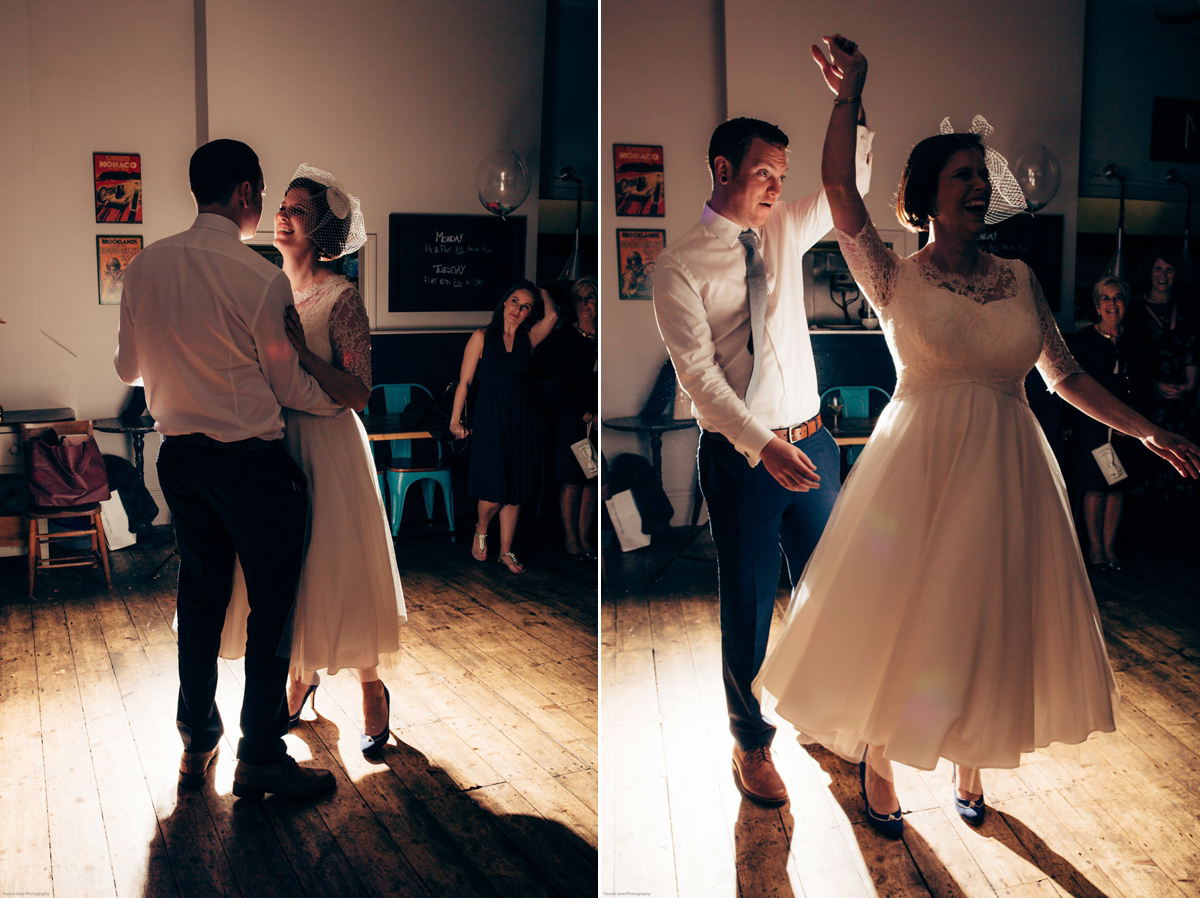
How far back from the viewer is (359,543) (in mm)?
1928

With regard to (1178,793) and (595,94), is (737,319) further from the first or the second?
(1178,793)

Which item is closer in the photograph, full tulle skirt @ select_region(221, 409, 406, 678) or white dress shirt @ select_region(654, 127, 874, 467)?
white dress shirt @ select_region(654, 127, 874, 467)

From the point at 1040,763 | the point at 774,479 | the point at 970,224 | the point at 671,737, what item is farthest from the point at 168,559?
the point at 1040,763

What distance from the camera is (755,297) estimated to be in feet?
Result: 5.26

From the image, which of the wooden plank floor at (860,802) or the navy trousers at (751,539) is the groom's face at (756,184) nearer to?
the navy trousers at (751,539)

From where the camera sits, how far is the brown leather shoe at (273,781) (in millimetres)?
1862

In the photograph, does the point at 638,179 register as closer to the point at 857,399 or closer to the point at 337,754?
the point at 857,399

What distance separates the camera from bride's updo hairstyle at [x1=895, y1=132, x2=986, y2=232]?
1.52 meters

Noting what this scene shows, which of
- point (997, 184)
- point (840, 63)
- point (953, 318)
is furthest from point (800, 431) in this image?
point (840, 63)

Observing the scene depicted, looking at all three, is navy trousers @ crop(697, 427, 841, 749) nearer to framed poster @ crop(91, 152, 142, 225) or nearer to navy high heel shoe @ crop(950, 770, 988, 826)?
navy high heel shoe @ crop(950, 770, 988, 826)

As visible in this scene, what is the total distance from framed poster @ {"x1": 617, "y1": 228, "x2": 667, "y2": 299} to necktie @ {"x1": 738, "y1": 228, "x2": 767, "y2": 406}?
178 millimetres

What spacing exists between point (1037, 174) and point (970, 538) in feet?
2.21

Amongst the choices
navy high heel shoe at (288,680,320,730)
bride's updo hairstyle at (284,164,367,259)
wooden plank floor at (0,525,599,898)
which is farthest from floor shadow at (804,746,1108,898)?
bride's updo hairstyle at (284,164,367,259)

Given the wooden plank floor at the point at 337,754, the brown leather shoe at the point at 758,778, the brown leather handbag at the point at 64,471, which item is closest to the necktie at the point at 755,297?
the wooden plank floor at the point at 337,754
